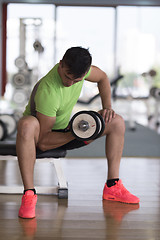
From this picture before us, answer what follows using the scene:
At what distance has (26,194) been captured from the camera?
142 cm

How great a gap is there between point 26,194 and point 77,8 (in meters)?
5.63

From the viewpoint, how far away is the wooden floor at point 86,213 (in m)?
1.25

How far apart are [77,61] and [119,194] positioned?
0.70 metres

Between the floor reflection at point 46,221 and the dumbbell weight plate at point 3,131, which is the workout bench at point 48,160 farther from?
the dumbbell weight plate at point 3,131

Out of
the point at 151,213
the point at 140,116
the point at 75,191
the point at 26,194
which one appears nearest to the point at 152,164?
the point at 75,191

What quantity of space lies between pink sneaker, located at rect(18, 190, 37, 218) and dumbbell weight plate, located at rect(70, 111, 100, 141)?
303 mm

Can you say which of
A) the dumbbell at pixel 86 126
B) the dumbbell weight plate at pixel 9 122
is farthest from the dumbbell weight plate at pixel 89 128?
the dumbbell weight plate at pixel 9 122

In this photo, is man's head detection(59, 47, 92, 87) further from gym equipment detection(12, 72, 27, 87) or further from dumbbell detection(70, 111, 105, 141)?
gym equipment detection(12, 72, 27, 87)

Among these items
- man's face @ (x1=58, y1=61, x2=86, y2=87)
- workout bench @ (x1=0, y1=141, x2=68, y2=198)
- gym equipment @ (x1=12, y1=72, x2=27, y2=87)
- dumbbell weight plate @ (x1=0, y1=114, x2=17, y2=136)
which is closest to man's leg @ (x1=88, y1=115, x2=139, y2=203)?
workout bench @ (x1=0, y1=141, x2=68, y2=198)

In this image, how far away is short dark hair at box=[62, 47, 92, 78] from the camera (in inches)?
50.4

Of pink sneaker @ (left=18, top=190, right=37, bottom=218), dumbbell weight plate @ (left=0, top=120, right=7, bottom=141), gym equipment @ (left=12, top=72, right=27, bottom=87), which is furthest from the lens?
gym equipment @ (left=12, top=72, right=27, bottom=87)

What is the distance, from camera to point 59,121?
1.57 meters

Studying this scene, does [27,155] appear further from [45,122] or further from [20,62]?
[20,62]

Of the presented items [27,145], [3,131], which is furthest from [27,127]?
[3,131]
